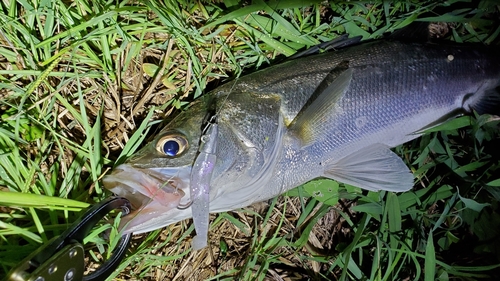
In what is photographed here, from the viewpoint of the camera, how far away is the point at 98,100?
2447 millimetres

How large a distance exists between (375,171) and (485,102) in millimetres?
856

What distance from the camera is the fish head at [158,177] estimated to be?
189 cm

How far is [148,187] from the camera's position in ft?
6.20

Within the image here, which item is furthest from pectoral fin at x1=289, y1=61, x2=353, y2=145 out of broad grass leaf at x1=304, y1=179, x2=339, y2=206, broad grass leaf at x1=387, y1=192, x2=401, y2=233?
broad grass leaf at x1=387, y1=192, x2=401, y2=233

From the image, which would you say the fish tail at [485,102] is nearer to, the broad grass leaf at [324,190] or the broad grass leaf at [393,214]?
the broad grass leaf at [393,214]

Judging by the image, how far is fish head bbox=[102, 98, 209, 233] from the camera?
1895 mm

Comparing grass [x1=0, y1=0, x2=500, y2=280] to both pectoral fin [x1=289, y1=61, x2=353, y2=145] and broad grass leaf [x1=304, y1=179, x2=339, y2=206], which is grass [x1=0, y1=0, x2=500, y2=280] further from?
pectoral fin [x1=289, y1=61, x2=353, y2=145]

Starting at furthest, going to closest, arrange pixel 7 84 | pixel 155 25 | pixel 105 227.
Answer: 1. pixel 155 25
2. pixel 7 84
3. pixel 105 227

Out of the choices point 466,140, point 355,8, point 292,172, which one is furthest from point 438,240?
point 355,8

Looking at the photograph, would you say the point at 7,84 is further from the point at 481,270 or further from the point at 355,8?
the point at 481,270

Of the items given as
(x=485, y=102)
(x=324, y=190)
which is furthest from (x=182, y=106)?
(x=485, y=102)

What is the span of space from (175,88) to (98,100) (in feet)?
1.43

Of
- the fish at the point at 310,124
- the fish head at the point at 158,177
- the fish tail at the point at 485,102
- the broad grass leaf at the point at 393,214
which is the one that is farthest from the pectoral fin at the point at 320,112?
the fish tail at the point at 485,102

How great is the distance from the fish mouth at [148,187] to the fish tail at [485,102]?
175cm
